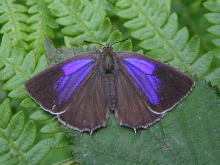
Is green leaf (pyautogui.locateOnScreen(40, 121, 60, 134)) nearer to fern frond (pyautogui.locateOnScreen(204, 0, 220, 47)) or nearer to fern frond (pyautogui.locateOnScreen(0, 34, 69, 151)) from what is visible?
fern frond (pyautogui.locateOnScreen(0, 34, 69, 151))

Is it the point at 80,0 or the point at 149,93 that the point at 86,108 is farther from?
the point at 80,0

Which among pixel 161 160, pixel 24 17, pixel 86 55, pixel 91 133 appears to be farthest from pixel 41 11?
pixel 161 160

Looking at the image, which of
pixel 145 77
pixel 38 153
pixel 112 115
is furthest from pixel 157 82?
pixel 38 153

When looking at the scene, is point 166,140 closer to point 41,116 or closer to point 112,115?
point 112,115

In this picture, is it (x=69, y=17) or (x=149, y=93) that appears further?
(x=69, y=17)

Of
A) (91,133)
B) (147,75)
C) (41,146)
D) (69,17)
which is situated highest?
(69,17)

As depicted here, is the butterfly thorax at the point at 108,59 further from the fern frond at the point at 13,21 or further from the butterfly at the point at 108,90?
the fern frond at the point at 13,21
